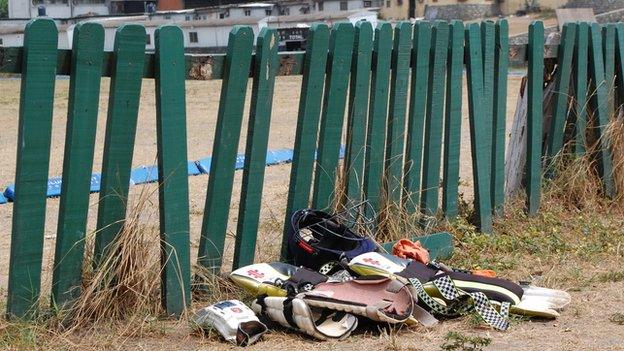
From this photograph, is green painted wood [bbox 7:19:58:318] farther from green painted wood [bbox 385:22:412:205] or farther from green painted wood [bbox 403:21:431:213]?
green painted wood [bbox 403:21:431:213]

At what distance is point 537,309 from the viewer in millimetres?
5234

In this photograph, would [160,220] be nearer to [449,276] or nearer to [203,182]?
[449,276]

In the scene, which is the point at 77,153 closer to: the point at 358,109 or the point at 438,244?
the point at 358,109

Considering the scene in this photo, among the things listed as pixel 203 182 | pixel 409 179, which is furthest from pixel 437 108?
pixel 203 182

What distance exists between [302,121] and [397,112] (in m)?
0.92

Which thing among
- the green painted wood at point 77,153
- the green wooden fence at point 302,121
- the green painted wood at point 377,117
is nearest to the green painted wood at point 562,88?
the green wooden fence at point 302,121

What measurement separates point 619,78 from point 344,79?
10.9 feet

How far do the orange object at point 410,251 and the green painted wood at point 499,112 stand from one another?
150 centimetres

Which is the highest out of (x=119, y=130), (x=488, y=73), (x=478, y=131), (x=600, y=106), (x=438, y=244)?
(x=488, y=73)

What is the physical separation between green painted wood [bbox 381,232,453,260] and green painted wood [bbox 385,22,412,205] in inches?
11.6

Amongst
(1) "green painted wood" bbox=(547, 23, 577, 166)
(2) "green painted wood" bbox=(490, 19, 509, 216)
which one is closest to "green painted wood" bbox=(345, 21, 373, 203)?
(2) "green painted wood" bbox=(490, 19, 509, 216)

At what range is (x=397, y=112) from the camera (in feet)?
21.6

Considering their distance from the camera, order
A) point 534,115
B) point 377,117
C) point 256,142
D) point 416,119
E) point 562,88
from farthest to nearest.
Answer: point 562,88
point 534,115
point 416,119
point 377,117
point 256,142

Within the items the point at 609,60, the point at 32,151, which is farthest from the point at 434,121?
the point at 32,151
